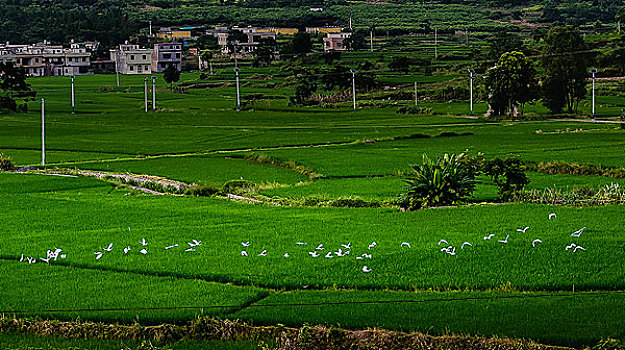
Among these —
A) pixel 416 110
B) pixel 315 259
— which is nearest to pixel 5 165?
pixel 315 259

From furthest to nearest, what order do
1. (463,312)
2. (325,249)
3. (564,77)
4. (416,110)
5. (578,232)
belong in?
(416,110) → (564,77) → (578,232) → (325,249) → (463,312)

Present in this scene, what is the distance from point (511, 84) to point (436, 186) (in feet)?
136

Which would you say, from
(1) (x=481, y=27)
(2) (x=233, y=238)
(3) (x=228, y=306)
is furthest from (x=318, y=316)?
(1) (x=481, y=27)

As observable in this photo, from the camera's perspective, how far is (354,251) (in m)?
15.6

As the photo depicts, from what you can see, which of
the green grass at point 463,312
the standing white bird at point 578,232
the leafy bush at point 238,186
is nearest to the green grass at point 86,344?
the green grass at point 463,312

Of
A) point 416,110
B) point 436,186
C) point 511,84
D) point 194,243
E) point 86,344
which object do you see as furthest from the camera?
point 416,110

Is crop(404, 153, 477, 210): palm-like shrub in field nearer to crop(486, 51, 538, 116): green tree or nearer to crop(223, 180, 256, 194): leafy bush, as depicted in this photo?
crop(223, 180, 256, 194): leafy bush

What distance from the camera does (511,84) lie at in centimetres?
6112

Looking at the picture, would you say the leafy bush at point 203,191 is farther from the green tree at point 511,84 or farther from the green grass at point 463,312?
the green tree at point 511,84

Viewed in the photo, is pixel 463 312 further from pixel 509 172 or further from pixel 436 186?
pixel 509 172

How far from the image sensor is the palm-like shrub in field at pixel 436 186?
69.1ft

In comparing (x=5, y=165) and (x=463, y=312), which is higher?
(x=463, y=312)

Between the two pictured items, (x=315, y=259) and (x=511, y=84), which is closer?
(x=315, y=259)

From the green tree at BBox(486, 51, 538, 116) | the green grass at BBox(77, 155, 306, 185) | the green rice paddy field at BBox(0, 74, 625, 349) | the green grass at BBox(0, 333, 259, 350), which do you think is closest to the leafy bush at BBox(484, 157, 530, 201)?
the green rice paddy field at BBox(0, 74, 625, 349)
